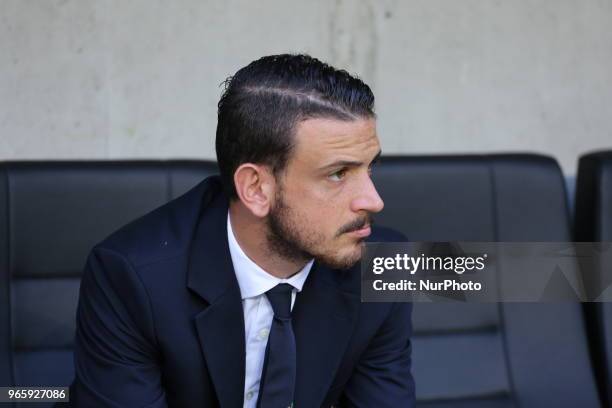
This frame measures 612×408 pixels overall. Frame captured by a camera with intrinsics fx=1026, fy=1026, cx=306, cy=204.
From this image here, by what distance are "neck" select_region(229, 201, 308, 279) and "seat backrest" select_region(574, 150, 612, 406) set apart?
85 centimetres

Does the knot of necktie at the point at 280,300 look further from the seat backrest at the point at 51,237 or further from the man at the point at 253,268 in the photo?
the seat backrest at the point at 51,237

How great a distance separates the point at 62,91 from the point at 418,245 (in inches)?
→ 39.8

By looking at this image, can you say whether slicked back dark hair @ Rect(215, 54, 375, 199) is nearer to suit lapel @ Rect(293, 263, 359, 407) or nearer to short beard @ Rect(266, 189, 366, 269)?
short beard @ Rect(266, 189, 366, 269)

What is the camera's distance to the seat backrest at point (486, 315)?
92.6 inches

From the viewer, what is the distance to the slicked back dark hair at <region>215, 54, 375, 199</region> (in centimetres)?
172

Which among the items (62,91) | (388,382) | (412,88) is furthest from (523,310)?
(62,91)

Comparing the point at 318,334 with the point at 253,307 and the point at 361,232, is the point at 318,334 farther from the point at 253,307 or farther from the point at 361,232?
the point at 361,232

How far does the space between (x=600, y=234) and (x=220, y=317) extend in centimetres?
102

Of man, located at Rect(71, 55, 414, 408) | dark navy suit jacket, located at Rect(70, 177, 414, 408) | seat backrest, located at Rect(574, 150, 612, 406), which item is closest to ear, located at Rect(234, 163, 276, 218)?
man, located at Rect(71, 55, 414, 408)

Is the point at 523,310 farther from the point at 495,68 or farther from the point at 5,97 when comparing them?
the point at 5,97

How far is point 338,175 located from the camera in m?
1.74

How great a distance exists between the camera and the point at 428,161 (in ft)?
7.86

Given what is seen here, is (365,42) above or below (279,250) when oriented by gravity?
above

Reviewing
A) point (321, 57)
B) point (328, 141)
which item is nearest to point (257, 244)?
point (328, 141)
